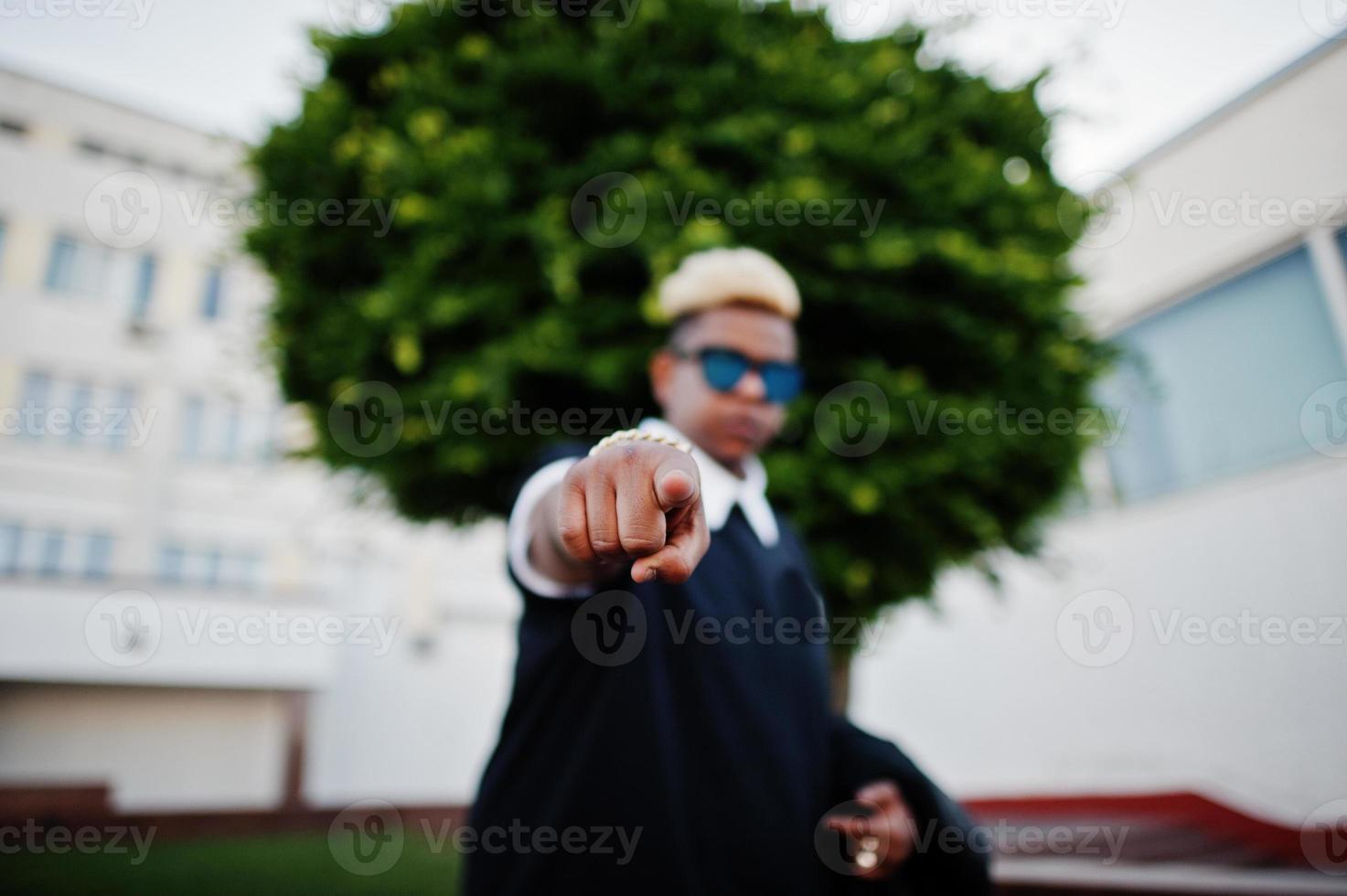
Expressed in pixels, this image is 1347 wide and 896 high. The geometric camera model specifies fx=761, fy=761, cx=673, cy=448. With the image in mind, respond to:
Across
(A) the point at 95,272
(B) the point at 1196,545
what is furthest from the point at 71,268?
(B) the point at 1196,545

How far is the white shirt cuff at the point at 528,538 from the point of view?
5.33 feet

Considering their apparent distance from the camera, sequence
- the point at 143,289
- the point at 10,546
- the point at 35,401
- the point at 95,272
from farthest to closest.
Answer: the point at 143,289 < the point at 95,272 < the point at 10,546 < the point at 35,401

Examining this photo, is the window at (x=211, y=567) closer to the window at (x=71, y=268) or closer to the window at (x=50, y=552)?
the window at (x=50, y=552)

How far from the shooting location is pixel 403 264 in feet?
13.2

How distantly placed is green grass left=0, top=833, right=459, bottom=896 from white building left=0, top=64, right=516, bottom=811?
4626 millimetres

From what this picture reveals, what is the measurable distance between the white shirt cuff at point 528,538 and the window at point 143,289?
17.8 m

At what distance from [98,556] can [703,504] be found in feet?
61.0

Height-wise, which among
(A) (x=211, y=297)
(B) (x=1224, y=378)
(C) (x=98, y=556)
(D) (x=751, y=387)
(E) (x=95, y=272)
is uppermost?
(A) (x=211, y=297)

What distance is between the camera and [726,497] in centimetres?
208

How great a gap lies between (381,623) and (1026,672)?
15812 millimetres

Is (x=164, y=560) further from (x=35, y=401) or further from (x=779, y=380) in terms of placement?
(x=779, y=380)

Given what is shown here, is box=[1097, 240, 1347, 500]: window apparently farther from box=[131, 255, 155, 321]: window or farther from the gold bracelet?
box=[131, 255, 155, 321]: window

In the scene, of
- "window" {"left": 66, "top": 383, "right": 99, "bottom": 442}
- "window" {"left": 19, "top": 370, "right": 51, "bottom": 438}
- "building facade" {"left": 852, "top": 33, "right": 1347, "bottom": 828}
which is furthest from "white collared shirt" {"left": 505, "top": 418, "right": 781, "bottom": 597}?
"window" {"left": 66, "top": 383, "right": 99, "bottom": 442}

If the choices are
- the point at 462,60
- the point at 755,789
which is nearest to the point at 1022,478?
the point at 755,789
